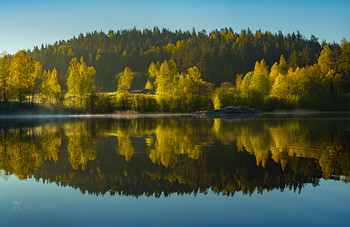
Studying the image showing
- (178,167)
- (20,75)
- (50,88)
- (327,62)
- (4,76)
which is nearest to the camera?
(178,167)

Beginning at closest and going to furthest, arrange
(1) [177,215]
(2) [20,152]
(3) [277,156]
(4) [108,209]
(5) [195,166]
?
(1) [177,215]
(4) [108,209]
(5) [195,166]
(3) [277,156]
(2) [20,152]

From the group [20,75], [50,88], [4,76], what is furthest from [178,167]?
[50,88]

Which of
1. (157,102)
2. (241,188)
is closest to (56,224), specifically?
(241,188)

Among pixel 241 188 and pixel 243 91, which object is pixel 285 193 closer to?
pixel 241 188

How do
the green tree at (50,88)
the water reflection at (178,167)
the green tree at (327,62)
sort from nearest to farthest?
the water reflection at (178,167) → the green tree at (50,88) → the green tree at (327,62)

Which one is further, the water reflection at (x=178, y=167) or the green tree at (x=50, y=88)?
the green tree at (x=50, y=88)

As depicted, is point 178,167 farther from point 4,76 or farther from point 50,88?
point 50,88

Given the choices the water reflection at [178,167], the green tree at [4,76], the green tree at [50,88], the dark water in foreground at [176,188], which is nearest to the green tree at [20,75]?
the green tree at [4,76]

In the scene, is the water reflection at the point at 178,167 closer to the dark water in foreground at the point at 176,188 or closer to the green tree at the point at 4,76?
the dark water in foreground at the point at 176,188

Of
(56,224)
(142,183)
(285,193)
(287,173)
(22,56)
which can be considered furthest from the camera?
(22,56)

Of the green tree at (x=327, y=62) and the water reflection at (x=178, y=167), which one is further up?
the green tree at (x=327, y=62)

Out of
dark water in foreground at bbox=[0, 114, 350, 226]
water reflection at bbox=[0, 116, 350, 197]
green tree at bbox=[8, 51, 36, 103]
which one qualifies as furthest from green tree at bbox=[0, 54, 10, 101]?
dark water in foreground at bbox=[0, 114, 350, 226]

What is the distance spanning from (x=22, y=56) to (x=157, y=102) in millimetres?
41180

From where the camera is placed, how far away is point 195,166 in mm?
12242
